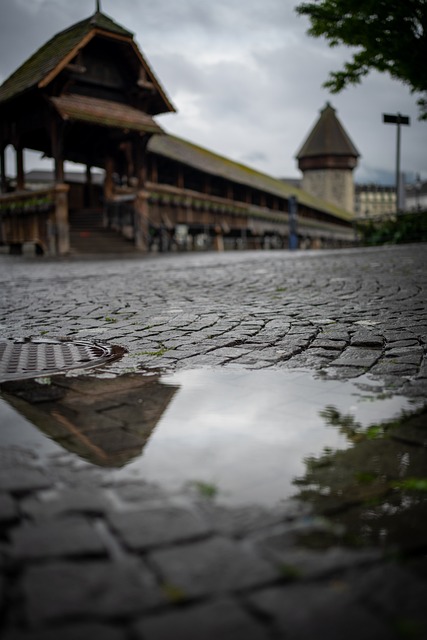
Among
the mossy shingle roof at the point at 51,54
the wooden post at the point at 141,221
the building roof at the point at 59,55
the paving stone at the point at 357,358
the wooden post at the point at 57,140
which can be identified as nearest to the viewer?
the paving stone at the point at 357,358

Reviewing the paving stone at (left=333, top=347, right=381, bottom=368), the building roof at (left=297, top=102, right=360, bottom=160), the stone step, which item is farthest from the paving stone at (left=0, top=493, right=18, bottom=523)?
the building roof at (left=297, top=102, right=360, bottom=160)

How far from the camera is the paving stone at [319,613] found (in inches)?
42.4

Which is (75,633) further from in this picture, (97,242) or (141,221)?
(141,221)

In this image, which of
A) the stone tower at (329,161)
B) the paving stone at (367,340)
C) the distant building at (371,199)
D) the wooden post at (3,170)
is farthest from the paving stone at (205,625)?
the distant building at (371,199)

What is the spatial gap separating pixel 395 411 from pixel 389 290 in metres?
4.65

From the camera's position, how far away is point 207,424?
7.48 ft

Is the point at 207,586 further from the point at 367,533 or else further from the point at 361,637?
the point at 367,533

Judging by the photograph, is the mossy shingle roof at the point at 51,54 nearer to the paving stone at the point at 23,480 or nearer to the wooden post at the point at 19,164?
the wooden post at the point at 19,164

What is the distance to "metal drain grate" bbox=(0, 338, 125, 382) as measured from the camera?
10.4 ft

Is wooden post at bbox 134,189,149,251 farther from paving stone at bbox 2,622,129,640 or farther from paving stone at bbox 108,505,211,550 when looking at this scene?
paving stone at bbox 2,622,129,640

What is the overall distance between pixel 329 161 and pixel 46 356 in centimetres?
5705

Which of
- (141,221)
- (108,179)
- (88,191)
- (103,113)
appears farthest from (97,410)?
(88,191)

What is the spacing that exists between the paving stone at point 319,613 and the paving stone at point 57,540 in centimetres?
43

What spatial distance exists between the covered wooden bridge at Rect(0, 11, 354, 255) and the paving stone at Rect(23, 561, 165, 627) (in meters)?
17.6
